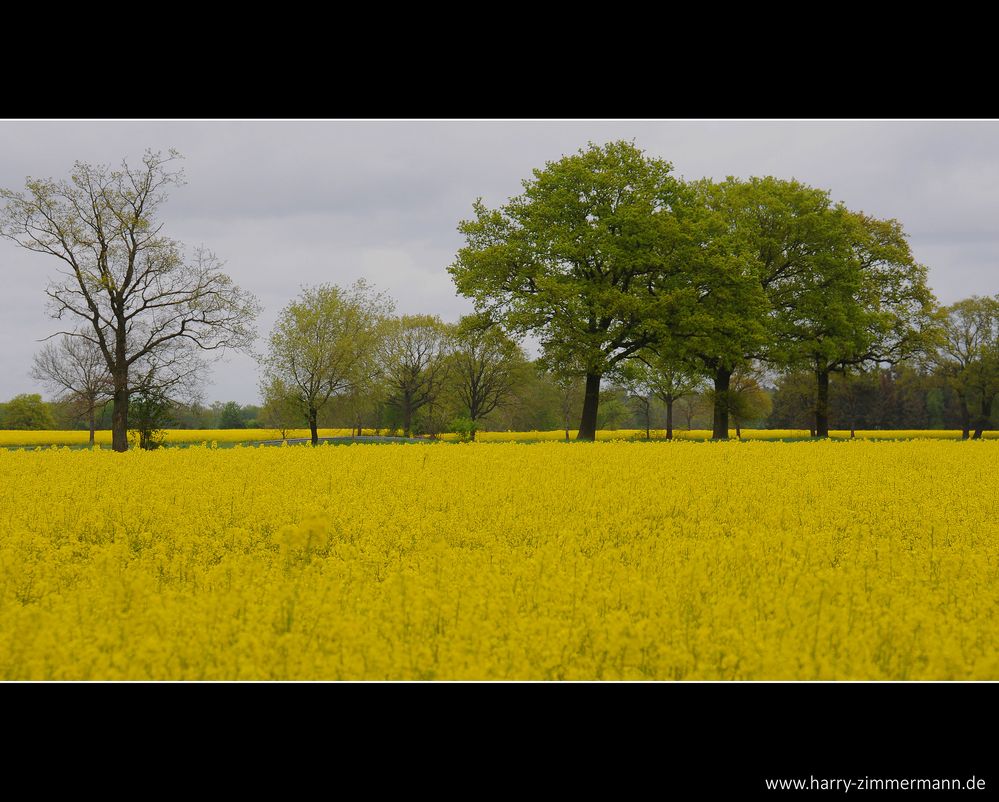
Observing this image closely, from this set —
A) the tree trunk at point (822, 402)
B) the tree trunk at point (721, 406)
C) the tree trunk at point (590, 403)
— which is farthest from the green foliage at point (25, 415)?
the tree trunk at point (822, 402)

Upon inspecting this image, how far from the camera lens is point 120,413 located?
2911 centimetres

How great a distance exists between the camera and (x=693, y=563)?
7.67 meters

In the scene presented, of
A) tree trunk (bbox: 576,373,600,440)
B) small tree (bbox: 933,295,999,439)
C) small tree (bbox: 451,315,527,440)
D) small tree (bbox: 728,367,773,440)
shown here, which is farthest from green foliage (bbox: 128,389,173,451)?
small tree (bbox: 933,295,999,439)

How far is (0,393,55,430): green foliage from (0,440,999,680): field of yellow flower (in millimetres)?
71415

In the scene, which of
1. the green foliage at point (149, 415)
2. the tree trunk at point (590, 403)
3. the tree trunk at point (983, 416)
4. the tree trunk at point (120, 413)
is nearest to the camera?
the green foliage at point (149, 415)

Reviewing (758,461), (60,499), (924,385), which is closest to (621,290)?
(758,461)

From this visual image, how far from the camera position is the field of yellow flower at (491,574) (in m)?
5.14

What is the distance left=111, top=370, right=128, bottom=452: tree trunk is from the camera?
28359 millimetres

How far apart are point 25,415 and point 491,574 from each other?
84.4 m

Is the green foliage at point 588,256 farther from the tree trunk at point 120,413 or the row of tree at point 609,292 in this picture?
the tree trunk at point 120,413

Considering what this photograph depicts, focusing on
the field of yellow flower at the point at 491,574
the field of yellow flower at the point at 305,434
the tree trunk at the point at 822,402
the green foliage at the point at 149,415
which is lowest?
the field of yellow flower at the point at 491,574

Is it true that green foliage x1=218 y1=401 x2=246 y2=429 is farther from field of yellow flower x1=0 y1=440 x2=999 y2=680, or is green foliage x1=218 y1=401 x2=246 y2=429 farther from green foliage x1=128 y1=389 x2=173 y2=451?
field of yellow flower x1=0 y1=440 x2=999 y2=680

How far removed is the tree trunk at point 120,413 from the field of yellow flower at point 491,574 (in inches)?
540

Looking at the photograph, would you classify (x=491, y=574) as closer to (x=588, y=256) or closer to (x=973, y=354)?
(x=588, y=256)
